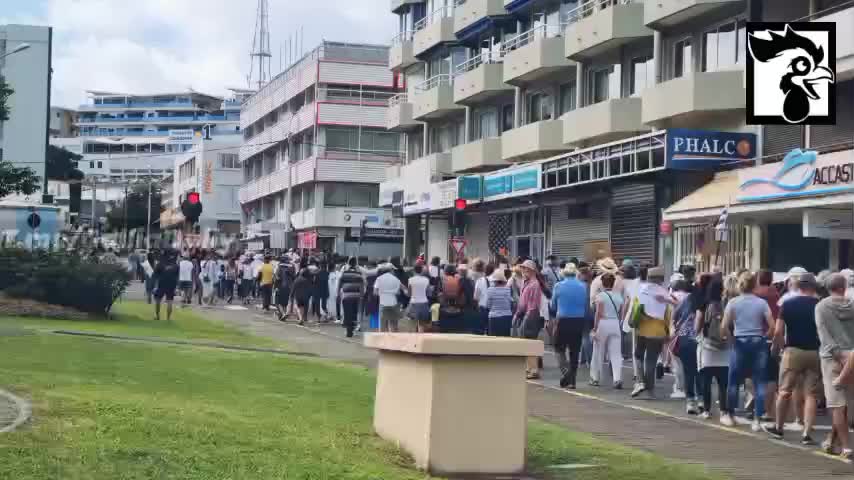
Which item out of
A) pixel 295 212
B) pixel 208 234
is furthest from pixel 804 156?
pixel 208 234

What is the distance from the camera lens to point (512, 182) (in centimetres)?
4375

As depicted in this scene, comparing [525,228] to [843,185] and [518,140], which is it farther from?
[843,185]

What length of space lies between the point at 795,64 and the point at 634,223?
49.5ft

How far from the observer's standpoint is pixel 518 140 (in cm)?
4497

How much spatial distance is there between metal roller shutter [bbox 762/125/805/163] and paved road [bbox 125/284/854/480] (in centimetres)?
1035

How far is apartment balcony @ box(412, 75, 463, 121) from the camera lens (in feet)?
176

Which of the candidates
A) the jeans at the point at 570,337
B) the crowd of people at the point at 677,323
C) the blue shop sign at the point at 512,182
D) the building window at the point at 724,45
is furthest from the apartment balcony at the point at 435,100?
the jeans at the point at 570,337

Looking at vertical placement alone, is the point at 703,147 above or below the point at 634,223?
above

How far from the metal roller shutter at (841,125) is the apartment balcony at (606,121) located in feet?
24.4

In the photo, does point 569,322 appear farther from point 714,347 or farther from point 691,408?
point 714,347

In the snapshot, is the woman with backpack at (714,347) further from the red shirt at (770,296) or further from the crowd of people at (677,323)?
the red shirt at (770,296)

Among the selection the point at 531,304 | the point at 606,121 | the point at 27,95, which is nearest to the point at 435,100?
the point at 606,121

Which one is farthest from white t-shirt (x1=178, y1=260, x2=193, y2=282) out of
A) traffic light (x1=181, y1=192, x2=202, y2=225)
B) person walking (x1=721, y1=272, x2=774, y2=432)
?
person walking (x1=721, y1=272, x2=774, y2=432)

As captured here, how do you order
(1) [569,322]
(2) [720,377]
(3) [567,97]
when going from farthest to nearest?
(3) [567,97] → (1) [569,322] → (2) [720,377]
